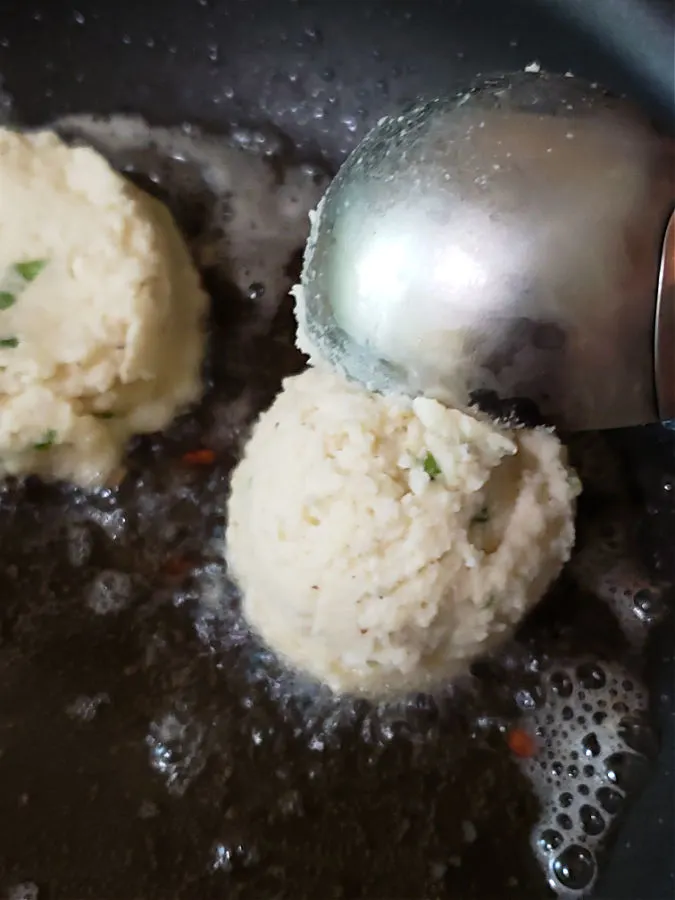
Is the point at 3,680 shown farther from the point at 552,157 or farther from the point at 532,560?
the point at 552,157

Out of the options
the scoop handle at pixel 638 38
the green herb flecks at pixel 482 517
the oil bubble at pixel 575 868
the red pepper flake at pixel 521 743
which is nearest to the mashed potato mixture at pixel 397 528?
the green herb flecks at pixel 482 517

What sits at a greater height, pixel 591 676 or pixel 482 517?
pixel 482 517

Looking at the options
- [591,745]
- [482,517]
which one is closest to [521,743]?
[591,745]

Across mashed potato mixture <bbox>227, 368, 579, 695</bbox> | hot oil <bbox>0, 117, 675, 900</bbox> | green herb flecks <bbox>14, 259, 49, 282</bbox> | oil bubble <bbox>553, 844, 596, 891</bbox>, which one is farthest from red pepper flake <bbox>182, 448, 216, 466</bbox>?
oil bubble <bbox>553, 844, 596, 891</bbox>

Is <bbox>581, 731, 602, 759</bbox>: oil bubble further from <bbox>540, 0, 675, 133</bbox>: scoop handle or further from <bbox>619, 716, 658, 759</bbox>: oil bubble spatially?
<bbox>540, 0, 675, 133</bbox>: scoop handle

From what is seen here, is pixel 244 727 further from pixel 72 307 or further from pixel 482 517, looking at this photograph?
pixel 72 307

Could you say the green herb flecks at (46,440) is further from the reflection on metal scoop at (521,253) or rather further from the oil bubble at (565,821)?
the oil bubble at (565,821)
